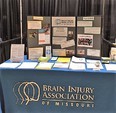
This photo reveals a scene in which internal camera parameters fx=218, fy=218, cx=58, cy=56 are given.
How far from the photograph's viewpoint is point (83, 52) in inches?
93.4

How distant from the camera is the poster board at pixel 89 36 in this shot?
7.39 ft

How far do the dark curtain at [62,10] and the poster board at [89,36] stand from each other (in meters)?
0.88

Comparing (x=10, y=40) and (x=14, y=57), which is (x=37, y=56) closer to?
(x=14, y=57)

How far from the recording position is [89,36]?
7.55ft

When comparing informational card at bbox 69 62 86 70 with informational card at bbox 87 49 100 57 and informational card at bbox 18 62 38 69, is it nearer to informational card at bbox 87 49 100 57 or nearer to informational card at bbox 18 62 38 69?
informational card at bbox 87 49 100 57

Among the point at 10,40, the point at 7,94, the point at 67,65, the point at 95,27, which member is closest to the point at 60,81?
the point at 67,65

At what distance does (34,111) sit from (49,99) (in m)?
0.20

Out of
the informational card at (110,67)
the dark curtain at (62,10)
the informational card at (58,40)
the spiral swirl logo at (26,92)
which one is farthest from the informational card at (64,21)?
the dark curtain at (62,10)

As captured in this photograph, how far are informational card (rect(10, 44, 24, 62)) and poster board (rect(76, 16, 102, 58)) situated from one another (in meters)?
0.60

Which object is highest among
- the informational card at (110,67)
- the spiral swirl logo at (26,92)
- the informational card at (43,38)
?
the informational card at (43,38)

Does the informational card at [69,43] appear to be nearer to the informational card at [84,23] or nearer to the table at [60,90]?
the informational card at [84,23]

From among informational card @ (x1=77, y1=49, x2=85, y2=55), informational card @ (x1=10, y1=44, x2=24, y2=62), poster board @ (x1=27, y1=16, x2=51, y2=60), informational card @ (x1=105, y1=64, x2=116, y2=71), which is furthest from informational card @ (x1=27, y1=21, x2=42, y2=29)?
informational card @ (x1=105, y1=64, x2=116, y2=71)

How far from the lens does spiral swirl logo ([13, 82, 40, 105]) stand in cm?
204

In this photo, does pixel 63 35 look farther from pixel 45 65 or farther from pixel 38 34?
pixel 45 65
